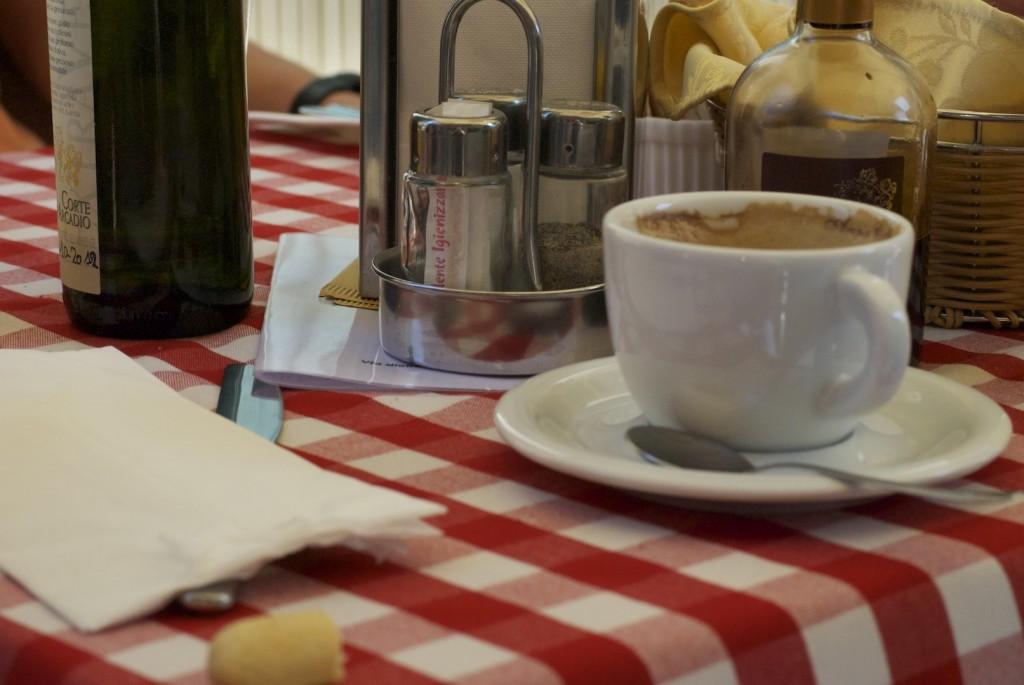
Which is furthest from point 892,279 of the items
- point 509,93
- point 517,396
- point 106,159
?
point 106,159

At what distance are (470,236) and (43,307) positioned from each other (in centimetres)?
27

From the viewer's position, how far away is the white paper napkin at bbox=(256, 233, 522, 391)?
659mm

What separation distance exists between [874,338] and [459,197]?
0.73 feet

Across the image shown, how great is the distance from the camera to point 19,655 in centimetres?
41

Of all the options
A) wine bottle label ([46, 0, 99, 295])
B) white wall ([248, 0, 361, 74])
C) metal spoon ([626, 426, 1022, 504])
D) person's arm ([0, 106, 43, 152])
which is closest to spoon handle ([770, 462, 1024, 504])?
metal spoon ([626, 426, 1022, 504])

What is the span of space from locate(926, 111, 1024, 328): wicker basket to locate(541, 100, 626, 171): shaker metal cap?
183 millimetres

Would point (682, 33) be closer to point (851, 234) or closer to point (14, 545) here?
point (851, 234)

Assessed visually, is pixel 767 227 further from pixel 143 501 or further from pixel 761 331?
pixel 143 501

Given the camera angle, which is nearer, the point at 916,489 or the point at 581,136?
the point at 916,489

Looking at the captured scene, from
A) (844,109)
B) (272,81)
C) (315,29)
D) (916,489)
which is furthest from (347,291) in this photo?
(315,29)

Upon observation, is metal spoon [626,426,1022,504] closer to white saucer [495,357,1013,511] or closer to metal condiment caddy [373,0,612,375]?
white saucer [495,357,1013,511]

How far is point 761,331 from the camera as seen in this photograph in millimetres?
507

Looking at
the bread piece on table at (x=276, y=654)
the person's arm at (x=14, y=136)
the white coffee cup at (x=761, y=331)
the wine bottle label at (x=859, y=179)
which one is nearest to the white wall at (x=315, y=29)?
the person's arm at (x=14, y=136)

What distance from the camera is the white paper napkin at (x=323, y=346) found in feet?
2.16
